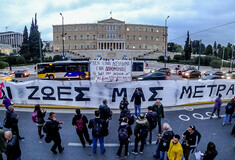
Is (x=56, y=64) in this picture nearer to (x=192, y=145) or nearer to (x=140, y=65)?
(x=140, y=65)

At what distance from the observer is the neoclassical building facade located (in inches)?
3425

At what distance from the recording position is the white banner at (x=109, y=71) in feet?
37.3

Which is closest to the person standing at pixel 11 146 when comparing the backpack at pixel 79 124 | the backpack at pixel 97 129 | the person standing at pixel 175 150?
the backpack at pixel 79 124

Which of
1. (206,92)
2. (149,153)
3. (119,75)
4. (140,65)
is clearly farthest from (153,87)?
(140,65)

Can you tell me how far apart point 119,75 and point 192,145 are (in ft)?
23.2

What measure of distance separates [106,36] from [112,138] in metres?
85.1

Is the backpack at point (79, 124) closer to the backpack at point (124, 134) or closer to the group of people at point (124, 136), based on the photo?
the group of people at point (124, 136)

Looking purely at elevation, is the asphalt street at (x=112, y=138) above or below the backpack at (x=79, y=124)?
below

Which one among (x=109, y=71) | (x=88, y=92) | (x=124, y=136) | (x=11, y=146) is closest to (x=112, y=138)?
(x=124, y=136)

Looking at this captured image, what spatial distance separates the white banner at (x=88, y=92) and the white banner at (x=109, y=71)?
0.77m

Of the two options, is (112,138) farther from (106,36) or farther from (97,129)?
(106,36)

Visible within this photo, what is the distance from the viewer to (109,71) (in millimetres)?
11367

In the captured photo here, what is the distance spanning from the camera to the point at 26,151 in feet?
20.2

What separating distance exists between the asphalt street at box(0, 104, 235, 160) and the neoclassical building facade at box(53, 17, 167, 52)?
3097 inches
